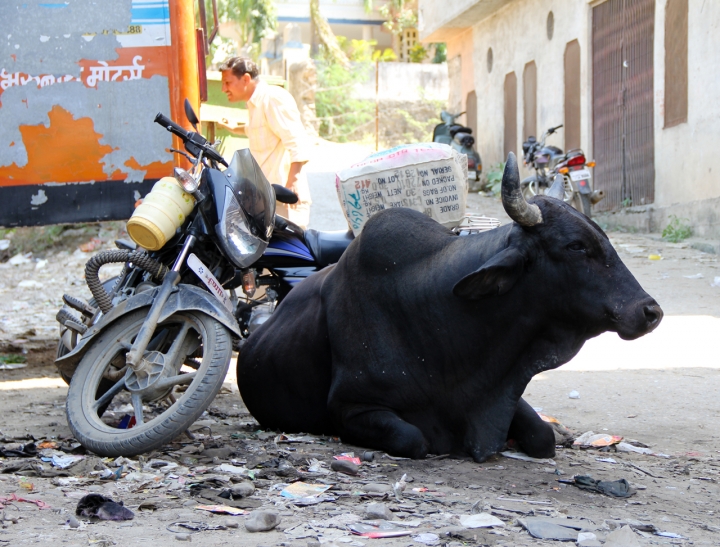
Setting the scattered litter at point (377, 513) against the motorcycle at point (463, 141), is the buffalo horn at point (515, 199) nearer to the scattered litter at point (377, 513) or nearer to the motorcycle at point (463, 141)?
the scattered litter at point (377, 513)

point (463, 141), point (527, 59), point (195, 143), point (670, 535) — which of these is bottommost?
point (670, 535)

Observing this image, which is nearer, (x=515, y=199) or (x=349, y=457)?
(x=515, y=199)

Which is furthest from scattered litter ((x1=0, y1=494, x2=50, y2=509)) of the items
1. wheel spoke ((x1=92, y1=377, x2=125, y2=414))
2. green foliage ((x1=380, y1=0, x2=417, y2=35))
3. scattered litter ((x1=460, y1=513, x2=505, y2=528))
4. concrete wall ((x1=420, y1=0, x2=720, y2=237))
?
green foliage ((x1=380, y1=0, x2=417, y2=35))

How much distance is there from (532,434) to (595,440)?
0.47 m

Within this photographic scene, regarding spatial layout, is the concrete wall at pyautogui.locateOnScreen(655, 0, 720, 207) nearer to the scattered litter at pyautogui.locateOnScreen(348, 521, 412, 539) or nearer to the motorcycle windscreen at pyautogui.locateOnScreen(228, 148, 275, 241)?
the motorcycle windscreen at pyautogui.locateOnScreen(228, 148, 275, 241)

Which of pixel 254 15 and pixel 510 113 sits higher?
pixel 254 15

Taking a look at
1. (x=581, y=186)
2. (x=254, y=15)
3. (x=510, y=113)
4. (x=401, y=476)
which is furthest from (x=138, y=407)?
(x=254, y=15)

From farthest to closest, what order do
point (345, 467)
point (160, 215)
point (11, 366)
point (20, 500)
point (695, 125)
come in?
1. point (695, 125)
2. point (11, 366)
3. point (160, 215)
4. point (345, 467)
5. point (20, 500)

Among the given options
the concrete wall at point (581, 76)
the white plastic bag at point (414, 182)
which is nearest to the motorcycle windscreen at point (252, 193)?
the white plastic bag at point (414, 182)

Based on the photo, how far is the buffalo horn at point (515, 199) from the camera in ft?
11.2

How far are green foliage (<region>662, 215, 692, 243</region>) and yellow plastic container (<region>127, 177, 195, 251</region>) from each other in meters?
7.99

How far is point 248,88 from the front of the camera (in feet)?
23.7

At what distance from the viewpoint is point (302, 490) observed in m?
3.12

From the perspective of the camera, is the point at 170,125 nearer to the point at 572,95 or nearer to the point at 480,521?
the point at 480,521
